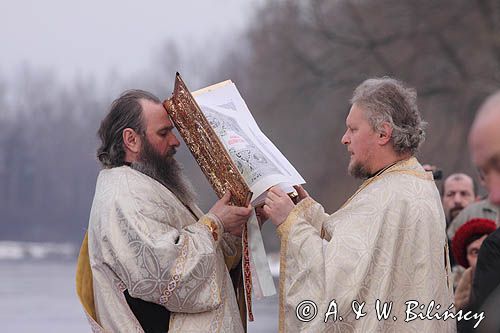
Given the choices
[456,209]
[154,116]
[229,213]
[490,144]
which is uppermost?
[490,144]

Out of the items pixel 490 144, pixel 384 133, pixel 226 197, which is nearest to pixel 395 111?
pixel 384 133

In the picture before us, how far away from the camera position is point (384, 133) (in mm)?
5289

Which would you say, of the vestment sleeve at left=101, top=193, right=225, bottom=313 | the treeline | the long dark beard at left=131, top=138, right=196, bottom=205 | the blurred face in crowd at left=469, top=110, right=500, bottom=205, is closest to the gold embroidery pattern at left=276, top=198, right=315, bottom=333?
the vestment sleeve at left=101, top=193, right=225, bottom=313

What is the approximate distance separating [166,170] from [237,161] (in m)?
0.42

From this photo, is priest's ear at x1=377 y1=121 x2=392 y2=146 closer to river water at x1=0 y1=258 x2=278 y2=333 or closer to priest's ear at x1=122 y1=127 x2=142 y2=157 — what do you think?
priest's ear at x1=122 y1=127 x2=142 y2=157

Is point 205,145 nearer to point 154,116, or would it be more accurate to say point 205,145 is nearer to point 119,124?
point 154,116

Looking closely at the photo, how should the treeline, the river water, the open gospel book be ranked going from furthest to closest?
the treeline < the river water < the open gospel book

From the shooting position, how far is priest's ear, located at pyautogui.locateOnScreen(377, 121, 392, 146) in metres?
5.28

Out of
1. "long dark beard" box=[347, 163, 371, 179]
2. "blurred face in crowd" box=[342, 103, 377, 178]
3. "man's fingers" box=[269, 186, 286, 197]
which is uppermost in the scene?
"blurred face in crowd" box=[342, 103, 377, 178]

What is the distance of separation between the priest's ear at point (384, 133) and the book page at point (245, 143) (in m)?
0.50

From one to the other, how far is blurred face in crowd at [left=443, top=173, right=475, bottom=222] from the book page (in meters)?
3.06

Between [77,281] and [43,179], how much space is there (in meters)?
60.9

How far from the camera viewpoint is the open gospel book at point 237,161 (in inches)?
221

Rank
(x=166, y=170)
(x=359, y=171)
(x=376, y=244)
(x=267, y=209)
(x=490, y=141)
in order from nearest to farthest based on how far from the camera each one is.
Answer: (x=490, y=141)
(x=376, y=244)
(x=359, y=171)
(x=267, y=209)
(x=166, y=170)
